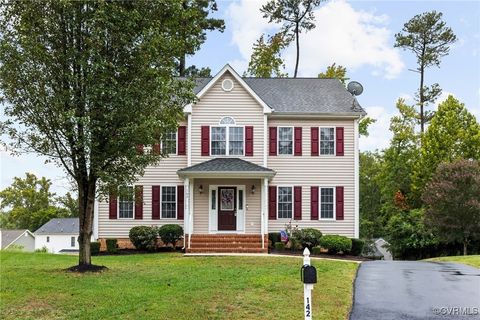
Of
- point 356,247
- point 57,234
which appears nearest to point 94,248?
point 356,247

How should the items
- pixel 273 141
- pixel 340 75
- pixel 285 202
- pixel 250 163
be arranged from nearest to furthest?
1. pixel 250 163
2. pixel 285 202
3. pixel 273 141
4. pixel 340 75

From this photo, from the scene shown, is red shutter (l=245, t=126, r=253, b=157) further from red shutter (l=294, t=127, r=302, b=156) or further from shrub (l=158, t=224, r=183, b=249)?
shrub (l=158, t=224, r=183, b=249)

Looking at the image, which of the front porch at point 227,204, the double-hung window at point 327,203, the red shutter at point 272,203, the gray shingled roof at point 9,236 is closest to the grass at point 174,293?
the front porch at point 227,204

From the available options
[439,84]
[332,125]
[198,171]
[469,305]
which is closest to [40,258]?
[198,171]

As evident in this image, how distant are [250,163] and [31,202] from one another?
40.8m

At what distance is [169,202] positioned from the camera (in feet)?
74.7

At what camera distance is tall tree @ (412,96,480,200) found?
96.4 ft

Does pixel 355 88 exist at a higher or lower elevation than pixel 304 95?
higher

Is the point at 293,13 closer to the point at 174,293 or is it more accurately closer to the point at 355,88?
the point at 355,88

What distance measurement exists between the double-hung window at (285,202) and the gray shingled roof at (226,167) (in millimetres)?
1974

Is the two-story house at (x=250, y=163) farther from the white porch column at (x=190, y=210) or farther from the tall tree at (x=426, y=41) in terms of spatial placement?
the tall tree at (x=426, y=41)

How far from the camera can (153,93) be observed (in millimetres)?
13617

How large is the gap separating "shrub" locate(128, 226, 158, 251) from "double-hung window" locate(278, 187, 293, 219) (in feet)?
17.4

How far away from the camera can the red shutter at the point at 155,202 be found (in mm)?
22688
